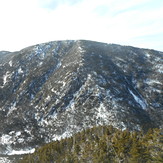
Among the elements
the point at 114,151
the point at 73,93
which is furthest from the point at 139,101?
the point at 114,151

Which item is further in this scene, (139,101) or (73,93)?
(73,93)

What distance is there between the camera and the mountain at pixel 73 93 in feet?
264

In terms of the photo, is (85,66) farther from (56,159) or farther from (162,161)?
(162,161)

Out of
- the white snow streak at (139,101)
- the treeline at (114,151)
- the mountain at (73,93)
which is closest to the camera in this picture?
the treeline at (114,151)

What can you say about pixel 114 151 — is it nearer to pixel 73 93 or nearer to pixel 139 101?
pixel 73 93

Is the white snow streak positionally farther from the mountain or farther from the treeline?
the treeline

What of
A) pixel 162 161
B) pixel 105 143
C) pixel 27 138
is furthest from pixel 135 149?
pixel 27 138

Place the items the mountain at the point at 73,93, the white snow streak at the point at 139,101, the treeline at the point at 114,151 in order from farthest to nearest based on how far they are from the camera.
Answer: the white snow streak at the point at 139,101 → the mountain at the point at 73,93 → the treeline at the point at 114,151

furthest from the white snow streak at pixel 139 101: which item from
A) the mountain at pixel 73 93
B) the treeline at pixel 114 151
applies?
the treeline at pixel 114 151

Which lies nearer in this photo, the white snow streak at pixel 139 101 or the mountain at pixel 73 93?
the mountain at pixel 73 93

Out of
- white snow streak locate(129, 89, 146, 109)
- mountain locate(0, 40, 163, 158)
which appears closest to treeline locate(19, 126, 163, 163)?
mountain locate(0, 40, 163, 158)

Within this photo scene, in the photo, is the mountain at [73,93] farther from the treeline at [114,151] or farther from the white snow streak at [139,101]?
the treeline at [114,151]

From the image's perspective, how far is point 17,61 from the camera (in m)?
138

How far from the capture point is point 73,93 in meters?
99.3
